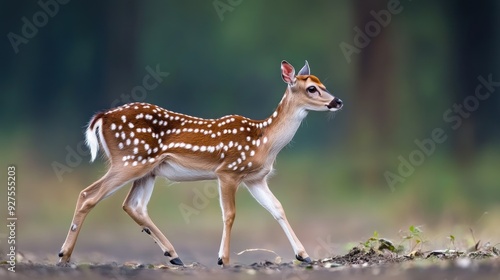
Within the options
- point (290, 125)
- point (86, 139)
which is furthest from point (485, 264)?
point (86, 139)

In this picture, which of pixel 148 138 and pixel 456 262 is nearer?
pixel 456 262

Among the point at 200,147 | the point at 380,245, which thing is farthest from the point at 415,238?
the point at 200,147

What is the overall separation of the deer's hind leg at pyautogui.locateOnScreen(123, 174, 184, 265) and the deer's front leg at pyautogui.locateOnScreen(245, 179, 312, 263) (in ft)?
2.84

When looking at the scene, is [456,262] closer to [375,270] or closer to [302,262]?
[375,270]

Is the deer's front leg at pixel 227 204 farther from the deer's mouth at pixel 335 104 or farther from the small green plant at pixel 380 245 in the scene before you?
the small green plant at pixel 380 245

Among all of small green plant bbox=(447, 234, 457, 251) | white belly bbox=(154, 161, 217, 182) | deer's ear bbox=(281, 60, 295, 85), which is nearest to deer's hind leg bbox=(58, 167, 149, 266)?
white belly bbox=(154, 161, 217, 182)

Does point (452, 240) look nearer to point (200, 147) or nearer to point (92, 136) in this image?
point (200, 147)

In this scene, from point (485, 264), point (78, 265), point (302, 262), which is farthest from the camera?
point (302, 262)

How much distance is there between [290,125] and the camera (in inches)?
326

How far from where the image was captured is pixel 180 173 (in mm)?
8242

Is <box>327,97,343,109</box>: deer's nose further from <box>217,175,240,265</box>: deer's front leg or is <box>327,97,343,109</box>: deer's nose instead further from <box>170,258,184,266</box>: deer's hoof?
<box>170,258,184,266</box>: deer's hoof

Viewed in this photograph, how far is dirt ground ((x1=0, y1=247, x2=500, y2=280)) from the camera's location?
668cm

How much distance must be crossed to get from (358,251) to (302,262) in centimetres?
57

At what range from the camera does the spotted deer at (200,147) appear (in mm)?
8094
